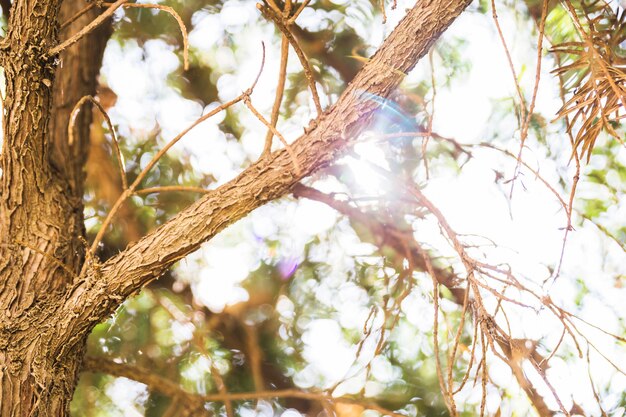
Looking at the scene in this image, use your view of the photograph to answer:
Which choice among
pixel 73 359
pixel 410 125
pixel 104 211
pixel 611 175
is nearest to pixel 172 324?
pixel 104 211

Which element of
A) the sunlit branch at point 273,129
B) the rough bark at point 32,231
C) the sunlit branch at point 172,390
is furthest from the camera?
the sunlit branch at point 172,390

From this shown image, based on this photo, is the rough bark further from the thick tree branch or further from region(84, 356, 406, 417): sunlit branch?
region(84, 356, 406, 417): sunlit branch

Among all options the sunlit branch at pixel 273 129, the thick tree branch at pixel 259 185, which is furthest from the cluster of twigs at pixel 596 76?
the sunlit branch at pixel 273 129

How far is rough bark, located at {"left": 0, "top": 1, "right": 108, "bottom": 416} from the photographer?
2.72 ft

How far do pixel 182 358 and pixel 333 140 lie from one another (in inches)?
33.2

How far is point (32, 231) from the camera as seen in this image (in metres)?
0.95

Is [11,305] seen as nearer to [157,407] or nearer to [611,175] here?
[157,407]

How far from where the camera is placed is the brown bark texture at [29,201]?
0.78 metres

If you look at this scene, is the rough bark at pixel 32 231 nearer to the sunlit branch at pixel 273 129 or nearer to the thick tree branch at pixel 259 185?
the thick tree branch at pixel 259 185

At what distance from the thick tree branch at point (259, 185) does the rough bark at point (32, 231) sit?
7 cm

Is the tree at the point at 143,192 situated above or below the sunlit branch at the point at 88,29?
below

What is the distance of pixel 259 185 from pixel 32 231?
1.41ft

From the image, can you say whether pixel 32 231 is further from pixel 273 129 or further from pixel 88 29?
pixel 273 129

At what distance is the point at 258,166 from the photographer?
828 mm
